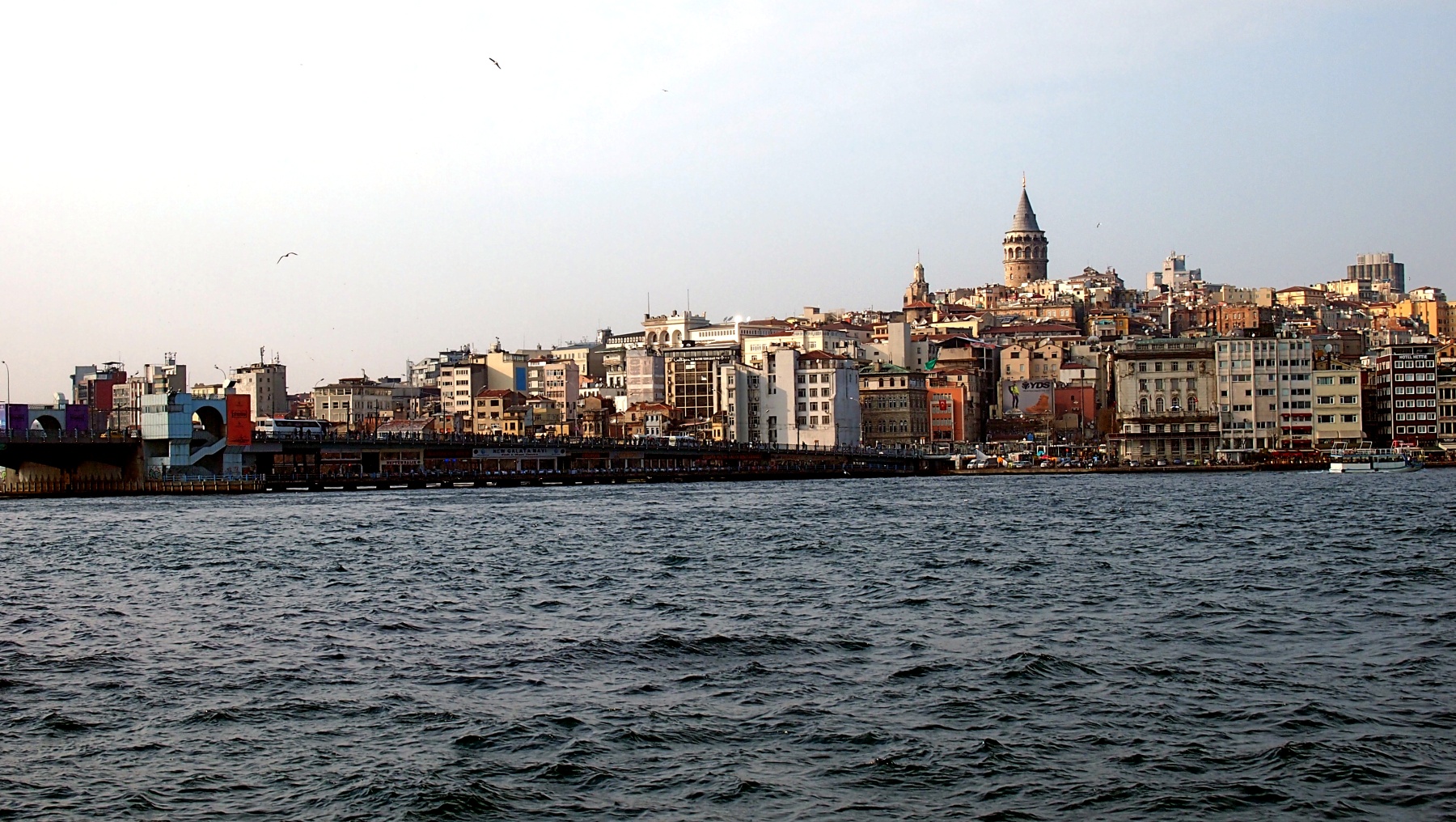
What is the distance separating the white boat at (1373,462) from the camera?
98.1 meters

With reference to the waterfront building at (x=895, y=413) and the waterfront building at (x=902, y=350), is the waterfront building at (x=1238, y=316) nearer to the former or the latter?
the waterfront building at (x=902, y=350)

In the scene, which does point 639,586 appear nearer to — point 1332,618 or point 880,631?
point 880,631

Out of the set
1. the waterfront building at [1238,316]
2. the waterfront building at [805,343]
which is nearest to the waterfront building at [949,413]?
the waterfront building at [805,343]

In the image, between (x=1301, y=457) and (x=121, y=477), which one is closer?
(x=121, y=477)

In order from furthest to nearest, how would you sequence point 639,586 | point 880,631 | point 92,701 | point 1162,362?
1. point 1162,362
2. point 639,586
3. point 880,631
4. point 92,701

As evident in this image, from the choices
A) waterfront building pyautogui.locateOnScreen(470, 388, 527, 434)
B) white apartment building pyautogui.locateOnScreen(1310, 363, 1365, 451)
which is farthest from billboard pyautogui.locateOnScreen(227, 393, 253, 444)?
white apartment building pyautogui.locateOnScreen(1310, 363, 1365, 451)

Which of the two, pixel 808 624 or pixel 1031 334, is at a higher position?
pixel 1031 334

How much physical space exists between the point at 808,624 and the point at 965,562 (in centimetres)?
1166

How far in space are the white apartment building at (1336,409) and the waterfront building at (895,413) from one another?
31831 millimetres

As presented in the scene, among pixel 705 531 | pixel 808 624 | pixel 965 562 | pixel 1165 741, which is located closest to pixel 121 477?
pixel 705 531

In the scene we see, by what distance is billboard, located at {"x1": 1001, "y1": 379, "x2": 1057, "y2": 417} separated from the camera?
132875 mm

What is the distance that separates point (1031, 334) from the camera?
521 feet

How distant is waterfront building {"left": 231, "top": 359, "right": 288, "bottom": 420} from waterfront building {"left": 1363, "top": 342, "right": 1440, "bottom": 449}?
4308 inches

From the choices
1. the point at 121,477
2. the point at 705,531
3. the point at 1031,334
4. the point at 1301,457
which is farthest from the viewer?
the point at 1031,334
